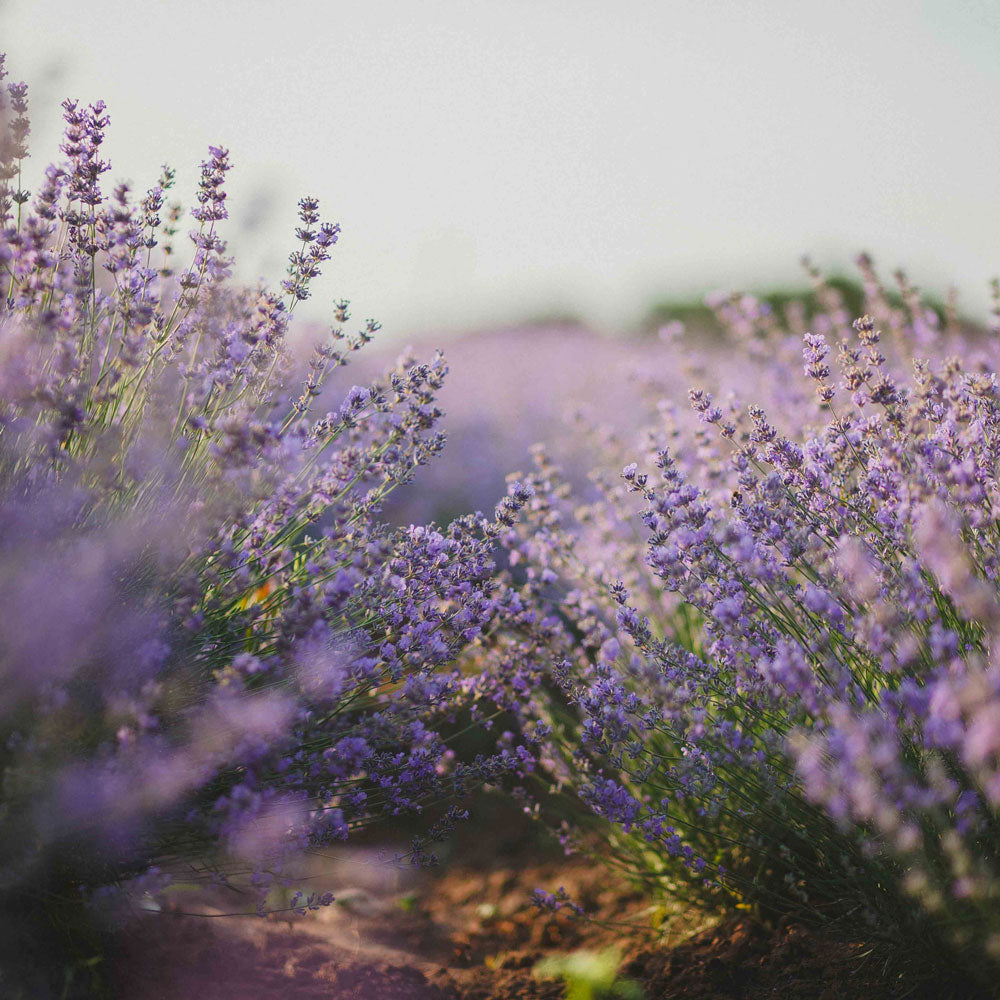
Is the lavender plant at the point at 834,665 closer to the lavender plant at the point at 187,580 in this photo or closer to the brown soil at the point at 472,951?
the brown soil at the point at 472,951

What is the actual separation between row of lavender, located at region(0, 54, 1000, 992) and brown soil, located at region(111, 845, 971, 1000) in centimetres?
14

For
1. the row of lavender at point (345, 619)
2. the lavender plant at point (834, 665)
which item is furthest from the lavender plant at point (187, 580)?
the lavender plant at point (834, 665)

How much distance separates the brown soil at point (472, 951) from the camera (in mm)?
2082

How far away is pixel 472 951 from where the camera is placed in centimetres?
276

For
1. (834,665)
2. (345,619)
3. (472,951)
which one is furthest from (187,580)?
(472,951)

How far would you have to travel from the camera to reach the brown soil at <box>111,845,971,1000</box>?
2.08m

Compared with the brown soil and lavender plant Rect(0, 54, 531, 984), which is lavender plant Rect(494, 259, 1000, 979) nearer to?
the brown soil

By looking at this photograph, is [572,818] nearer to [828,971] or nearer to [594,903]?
[594,903]

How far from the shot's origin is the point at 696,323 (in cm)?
1352

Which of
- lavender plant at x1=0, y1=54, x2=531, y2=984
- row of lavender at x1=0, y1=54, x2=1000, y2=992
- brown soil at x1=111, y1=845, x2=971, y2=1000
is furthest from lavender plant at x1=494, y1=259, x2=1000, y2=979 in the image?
lavender plant at x1=0, y1=54, x2=531, y2=984

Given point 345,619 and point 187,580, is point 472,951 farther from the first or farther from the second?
point 187,580

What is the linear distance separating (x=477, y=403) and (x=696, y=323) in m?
6.84

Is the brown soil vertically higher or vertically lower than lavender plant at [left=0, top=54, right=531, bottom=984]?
lower

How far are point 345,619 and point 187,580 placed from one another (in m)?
0.45
